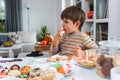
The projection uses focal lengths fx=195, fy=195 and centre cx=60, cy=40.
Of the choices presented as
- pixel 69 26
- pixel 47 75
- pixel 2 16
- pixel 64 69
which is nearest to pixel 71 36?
pixel 69 26

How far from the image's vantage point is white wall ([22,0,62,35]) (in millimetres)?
5914

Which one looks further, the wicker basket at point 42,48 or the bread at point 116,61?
the wicker basket at point 42,48

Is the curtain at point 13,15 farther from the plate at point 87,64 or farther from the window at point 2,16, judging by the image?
the plate at point 87,64

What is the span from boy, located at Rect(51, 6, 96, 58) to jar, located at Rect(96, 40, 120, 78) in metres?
0.50

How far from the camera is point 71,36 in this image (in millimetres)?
1593

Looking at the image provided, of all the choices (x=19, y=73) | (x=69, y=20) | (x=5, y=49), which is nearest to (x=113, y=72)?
(x=19, y=73)

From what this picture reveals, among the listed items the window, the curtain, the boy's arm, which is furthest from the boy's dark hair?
the window

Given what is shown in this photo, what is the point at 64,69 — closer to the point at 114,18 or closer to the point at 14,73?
the point at 14,73

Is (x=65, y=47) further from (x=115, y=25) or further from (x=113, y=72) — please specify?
(x=113, y=72)

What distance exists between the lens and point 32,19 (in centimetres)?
595

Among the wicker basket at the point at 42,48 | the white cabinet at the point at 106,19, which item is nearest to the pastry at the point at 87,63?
the white cabinet at the point at 106,19

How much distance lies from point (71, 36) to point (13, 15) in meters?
4.59

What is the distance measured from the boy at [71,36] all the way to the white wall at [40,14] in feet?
14.1

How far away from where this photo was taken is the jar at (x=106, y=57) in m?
0.80
